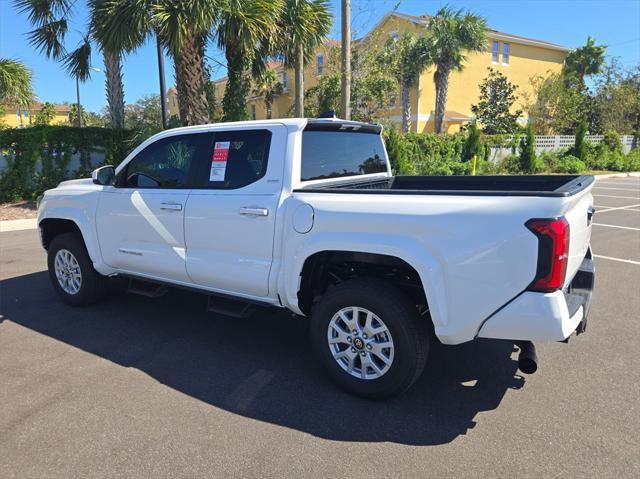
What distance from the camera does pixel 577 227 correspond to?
9.62ft

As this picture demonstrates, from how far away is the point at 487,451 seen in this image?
9.04ft

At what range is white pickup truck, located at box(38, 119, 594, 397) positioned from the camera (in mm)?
2713

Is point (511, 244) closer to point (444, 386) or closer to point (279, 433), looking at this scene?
point (444, 386)

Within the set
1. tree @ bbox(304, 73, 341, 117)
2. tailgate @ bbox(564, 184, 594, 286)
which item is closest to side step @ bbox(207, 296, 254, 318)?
tailgate @ bbox(564, 184, 594, 286)

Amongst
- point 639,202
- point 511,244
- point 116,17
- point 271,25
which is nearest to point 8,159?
point 116,17

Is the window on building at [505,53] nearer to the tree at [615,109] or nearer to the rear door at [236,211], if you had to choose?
the tree at [615,109]

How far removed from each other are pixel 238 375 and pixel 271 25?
10566 mm

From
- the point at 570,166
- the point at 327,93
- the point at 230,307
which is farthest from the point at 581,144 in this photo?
the point at 230,307

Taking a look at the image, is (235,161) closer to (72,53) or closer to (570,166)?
(72,53)

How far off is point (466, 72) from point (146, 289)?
33094mm

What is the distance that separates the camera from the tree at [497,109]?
3003cm

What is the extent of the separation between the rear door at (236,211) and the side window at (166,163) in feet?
0.52

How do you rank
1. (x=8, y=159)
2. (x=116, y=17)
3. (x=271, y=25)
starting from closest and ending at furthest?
(x=116, y=17) < (x=271, y=25) < (x=8, y=159)

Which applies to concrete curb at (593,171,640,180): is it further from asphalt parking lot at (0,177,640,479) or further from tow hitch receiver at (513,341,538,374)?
tow hitch receiver at (513,341,538,374)
